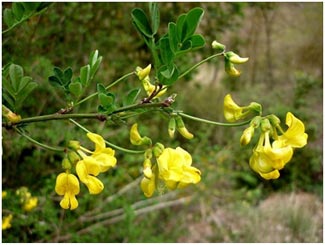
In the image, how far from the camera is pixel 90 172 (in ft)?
1.89

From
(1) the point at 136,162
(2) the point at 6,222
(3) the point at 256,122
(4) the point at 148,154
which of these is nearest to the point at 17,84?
(4) the point at 148,154

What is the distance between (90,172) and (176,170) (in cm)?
9

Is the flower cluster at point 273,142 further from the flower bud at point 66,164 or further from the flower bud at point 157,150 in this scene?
the flower bud at point 66,164

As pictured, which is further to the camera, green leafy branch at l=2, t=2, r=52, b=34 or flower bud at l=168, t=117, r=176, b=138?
green leafy branch at l=2, t=2, r=52, b=34

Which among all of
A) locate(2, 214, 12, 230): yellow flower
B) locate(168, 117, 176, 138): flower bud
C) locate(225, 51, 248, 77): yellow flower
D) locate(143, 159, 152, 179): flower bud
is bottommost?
locate(2, 214, 12, 230): yellow flower

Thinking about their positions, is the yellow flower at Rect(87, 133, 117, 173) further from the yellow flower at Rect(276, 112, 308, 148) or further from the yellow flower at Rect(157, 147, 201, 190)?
the yellow flower at Rect(276, 112, 308, 148)

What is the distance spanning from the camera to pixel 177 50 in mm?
543

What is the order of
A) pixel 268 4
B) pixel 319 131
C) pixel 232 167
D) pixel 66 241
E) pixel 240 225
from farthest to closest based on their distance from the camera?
pixel 319 131 < pixel 232 167 < pixel 240 225 < pixel 268 4 < pixel 66 241

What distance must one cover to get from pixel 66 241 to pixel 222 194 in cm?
113

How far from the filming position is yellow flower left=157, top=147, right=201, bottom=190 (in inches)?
21.5

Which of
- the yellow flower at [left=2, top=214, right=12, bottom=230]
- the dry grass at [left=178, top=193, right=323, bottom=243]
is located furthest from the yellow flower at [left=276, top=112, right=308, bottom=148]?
the dry grass at [left=178, top=193, right=323, bottom=243]

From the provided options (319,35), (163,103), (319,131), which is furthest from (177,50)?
(319,35)

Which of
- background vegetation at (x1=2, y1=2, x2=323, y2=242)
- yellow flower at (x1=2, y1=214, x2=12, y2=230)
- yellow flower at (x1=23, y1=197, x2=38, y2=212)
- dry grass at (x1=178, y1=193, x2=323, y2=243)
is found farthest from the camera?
dry grass at (x1=178, y1=193, x2=323, y2=243)

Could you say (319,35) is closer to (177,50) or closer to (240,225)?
(240,225)
